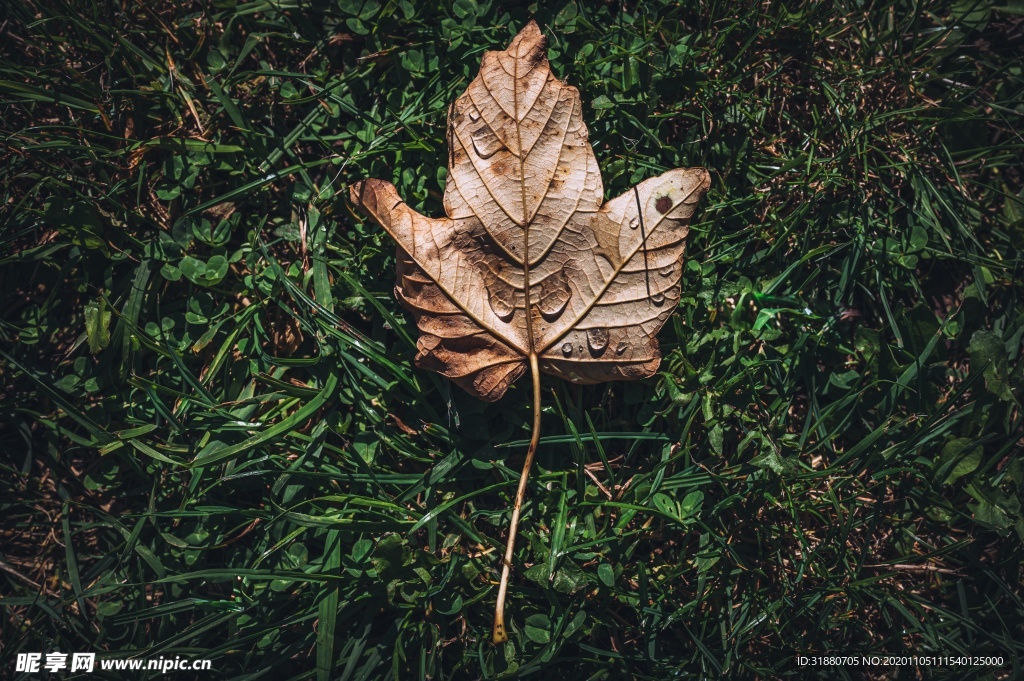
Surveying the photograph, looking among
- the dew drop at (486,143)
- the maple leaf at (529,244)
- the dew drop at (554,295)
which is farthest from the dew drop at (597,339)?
the dew drop at (486,143)

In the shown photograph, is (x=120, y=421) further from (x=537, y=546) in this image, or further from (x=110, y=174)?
(x=537, y=546)

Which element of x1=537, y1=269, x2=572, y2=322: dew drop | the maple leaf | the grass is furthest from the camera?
the grass

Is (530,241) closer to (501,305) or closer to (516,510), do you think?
(501,305)

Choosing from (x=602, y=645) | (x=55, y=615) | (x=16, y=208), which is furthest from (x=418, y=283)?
(x=55, y=615)

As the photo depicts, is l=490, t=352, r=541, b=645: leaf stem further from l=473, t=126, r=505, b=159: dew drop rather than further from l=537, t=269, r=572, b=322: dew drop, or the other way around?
l=473, t=126, r=505, b=159: dew drop

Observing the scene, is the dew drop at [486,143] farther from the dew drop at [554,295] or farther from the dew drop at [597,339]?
the dew drop at [597,339]

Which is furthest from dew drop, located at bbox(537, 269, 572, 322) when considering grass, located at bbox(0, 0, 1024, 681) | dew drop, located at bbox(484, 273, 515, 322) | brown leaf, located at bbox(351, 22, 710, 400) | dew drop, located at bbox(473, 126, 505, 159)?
dew drop, located at bbox(473, 126, 505, 159)
